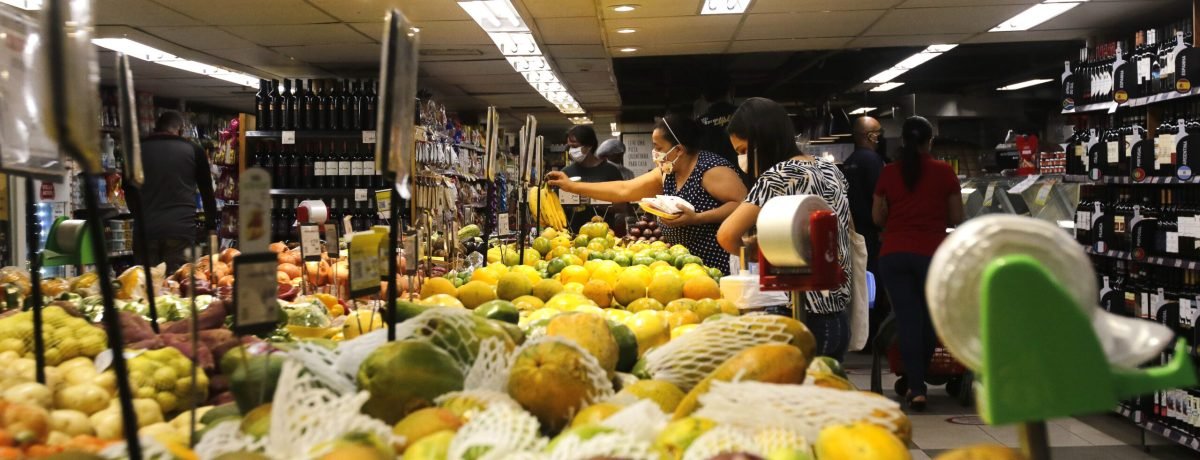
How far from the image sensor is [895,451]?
1.03 metres

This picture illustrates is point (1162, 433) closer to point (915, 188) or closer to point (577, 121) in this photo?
point (915, 188)

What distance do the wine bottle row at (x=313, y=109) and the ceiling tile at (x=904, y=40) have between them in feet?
13.5

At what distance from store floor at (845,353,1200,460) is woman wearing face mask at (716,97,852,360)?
138 cm

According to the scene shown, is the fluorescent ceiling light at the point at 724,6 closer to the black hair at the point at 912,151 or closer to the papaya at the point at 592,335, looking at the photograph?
the black hair at the point at 912,151

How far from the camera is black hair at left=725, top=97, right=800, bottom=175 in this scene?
347 cm

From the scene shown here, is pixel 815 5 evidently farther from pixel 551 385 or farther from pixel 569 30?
pixel 551 385

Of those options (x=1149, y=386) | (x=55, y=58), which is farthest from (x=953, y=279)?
(x=55, y=58)

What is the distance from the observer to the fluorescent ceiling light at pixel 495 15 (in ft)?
20.4

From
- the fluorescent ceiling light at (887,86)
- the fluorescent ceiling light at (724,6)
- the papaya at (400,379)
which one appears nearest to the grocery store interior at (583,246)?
the papaya at (400,379)

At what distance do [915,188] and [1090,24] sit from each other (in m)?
2.81

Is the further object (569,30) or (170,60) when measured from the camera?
(170,60)

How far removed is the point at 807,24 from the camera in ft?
23.9

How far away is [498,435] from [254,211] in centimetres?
42

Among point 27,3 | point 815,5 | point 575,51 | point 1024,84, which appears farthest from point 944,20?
point 1024,84
